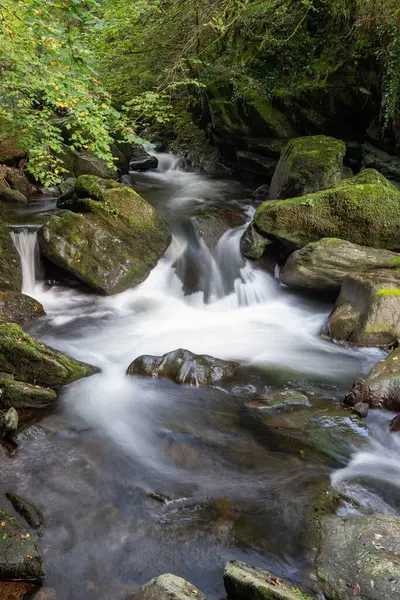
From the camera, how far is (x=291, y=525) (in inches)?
134

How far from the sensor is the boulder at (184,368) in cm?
559

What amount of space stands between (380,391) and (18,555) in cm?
387

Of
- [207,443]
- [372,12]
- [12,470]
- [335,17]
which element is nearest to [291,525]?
[207,443]

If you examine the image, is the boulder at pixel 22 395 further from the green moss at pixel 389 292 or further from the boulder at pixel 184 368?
the green moss at pixel 389 292

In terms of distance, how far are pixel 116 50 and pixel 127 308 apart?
724cm

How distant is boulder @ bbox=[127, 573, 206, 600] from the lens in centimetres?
246

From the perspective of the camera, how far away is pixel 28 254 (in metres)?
8.17

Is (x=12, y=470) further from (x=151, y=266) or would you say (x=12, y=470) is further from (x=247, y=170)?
(x=247, y=170)

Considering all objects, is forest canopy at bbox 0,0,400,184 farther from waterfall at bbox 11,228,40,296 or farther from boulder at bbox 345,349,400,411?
boulder at bbox 345,349,400,411

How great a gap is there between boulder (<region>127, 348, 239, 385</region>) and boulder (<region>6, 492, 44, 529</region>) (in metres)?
2.41

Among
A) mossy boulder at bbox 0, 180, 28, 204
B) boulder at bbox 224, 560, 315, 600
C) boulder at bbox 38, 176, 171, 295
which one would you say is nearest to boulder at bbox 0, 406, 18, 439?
boulder at bbox 224, 560, 315, 600

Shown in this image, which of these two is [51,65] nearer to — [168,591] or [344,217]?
[344,217]

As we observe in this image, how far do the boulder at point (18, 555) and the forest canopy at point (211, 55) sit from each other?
18.5 feet

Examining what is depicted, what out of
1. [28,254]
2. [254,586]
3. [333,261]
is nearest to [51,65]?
[28,254]
